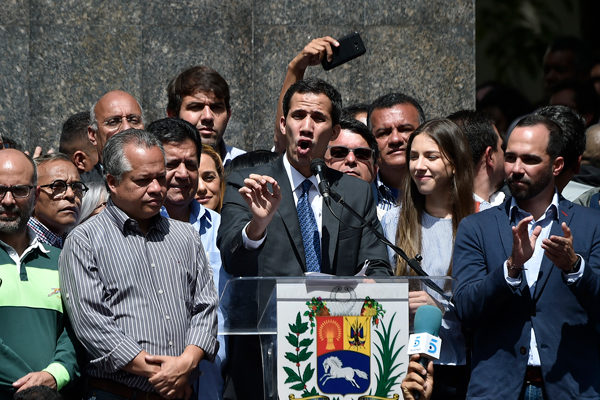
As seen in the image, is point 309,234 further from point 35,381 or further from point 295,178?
point 35,381

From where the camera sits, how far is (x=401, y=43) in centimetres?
950

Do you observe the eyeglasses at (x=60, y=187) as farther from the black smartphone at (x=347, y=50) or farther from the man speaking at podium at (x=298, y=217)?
the black smartphone at (x=347, y=50)

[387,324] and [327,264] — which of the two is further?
[327,264]

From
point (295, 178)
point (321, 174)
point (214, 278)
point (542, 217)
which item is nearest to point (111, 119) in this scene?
point (214, 278)

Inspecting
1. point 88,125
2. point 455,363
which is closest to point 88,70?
point 88,125

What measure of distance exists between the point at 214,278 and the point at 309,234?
79cm

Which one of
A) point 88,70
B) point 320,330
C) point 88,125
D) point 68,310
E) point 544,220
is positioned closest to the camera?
point 320,330

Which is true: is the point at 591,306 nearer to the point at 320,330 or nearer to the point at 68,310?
the point at 320,330

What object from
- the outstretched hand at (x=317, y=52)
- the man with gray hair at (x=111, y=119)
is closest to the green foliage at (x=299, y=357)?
the man with gray hair at (x=111, y=119)

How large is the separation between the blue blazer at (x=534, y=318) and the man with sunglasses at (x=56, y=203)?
2.28m

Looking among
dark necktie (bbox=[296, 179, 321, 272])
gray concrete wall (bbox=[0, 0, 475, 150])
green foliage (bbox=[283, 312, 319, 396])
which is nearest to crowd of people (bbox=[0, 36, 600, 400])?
dark necktie (bbox=[296, 179, 321, 272])

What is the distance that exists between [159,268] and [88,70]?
10.8 feet

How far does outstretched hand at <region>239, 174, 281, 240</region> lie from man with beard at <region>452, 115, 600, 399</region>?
1107 millimetres

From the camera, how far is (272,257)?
6426mm
